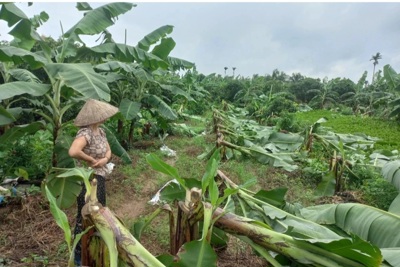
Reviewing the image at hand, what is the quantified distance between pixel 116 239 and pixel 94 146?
1.85 m

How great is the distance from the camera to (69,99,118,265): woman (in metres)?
3.44

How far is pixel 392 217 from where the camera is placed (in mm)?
→ 2578

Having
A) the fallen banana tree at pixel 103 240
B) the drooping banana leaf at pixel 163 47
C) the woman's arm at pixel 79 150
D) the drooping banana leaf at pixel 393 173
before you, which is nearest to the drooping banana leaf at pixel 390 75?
the drooping banana leaf at pixel 163 47

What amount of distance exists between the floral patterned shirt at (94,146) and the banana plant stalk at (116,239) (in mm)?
1509

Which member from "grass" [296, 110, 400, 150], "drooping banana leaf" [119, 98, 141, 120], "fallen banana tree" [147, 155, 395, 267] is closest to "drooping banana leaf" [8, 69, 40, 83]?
"drooping banana leaf" [119, 98, 141, 120]

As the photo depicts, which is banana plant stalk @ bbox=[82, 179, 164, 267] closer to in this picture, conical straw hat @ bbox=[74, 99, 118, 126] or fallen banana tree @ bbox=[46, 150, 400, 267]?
fallen banana tree @ bbox=[46, 150, 400, 267]

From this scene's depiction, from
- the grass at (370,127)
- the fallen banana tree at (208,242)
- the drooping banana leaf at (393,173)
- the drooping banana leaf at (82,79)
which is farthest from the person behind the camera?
the grass at (370,127)

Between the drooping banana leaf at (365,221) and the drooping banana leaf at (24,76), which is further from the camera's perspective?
the drooping banana leaf at (24,76)

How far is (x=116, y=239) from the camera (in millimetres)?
1894

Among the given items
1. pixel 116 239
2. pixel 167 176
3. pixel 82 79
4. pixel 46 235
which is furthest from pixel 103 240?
pixel 167 176

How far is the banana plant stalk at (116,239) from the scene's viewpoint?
1792 millimetres

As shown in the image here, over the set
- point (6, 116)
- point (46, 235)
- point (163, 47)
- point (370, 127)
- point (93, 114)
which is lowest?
point (46, 235)

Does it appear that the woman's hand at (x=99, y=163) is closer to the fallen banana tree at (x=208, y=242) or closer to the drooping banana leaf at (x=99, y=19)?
the fallen banana tree at (x=208, y=242)

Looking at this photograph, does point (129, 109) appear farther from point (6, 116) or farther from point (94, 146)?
point (94, 146)
